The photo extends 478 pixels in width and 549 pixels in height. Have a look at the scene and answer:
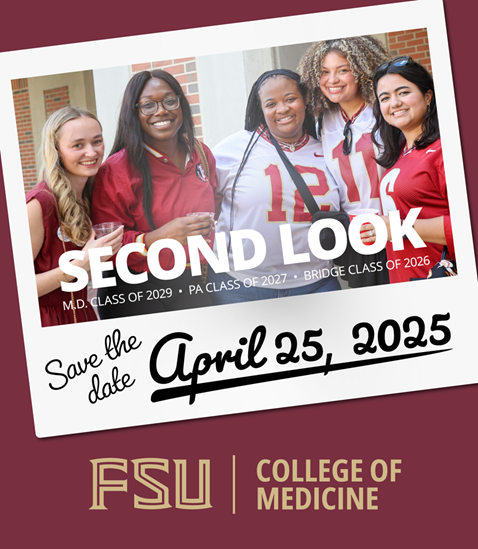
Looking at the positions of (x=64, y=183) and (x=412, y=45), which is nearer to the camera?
(x=64, y=183)

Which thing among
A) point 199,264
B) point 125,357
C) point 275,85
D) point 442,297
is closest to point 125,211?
point 199,264

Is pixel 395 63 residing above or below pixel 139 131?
above

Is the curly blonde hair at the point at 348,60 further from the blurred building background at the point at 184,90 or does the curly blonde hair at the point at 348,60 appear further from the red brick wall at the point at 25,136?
the red brick wall at the point at 25,136

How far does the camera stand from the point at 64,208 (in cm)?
255

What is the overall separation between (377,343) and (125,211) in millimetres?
1334

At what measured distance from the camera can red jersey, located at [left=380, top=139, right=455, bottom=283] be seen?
265 cm

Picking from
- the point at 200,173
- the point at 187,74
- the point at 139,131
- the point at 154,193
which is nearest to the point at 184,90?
the point at 187,74

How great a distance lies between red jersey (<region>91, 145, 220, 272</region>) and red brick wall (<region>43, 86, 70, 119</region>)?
1.09ft

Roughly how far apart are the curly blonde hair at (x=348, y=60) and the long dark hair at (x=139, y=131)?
57cm

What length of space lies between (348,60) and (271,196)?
2.40ft

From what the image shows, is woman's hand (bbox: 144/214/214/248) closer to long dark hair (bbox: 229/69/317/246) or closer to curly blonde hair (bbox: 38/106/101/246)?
long dark hair (bbox: 229/69/317/246)

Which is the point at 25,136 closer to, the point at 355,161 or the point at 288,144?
the point at 288,144

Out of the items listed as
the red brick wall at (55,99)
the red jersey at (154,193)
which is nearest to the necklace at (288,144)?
the red jersey at (154,193)

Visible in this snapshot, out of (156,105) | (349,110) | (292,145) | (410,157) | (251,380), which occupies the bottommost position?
(251,380)
